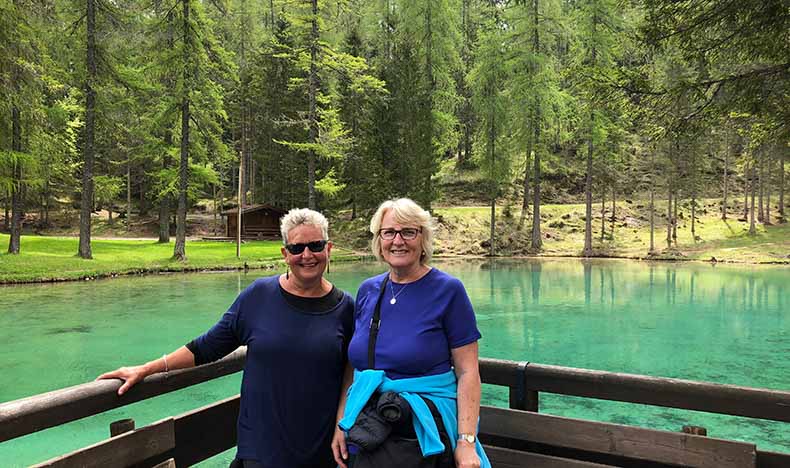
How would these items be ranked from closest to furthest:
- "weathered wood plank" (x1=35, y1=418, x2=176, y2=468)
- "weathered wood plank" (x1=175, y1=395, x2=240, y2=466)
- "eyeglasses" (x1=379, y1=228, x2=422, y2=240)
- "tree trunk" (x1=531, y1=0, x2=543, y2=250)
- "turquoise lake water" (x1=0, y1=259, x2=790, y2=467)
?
"weathered wood plank" (x1=35, y1=418, x2=176, y2=468) < "eyeglasses" (x1=379, y1=228, x2=422, y2=240) < "weathered wood plank" (x1=175, y1=395, x2=240, y2=466) < "turquoise lake water" (x1=0, y1=259, x2=790, y2=467) < "tree trunk" (x1=531, y1=0, x2=543, y2=250)

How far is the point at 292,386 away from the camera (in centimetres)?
240

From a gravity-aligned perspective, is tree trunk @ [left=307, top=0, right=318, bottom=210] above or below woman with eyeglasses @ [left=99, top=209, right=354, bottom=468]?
above

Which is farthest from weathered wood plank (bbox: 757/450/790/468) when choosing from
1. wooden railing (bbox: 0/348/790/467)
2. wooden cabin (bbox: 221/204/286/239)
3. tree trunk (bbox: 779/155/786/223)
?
tree trunk (bbox: 779/155/786/223)

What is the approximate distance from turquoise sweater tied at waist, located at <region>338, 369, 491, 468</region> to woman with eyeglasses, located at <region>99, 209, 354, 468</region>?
0.26m

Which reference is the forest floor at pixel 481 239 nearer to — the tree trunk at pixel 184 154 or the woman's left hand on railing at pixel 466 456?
the tree trunk at pixel 184 154

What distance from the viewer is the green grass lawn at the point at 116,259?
20.9 meters

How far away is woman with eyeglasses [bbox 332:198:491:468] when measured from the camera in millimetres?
2076

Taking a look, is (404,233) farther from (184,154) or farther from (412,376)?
(184,154)

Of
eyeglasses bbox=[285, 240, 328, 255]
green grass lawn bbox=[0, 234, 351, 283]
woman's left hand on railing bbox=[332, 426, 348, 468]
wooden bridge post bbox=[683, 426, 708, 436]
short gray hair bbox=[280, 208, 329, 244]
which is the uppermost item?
short gray hair bbox=[280, 208, 329, 244]

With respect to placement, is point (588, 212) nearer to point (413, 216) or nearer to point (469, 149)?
point (469, 149)

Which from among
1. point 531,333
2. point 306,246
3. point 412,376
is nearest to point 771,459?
point 412,376

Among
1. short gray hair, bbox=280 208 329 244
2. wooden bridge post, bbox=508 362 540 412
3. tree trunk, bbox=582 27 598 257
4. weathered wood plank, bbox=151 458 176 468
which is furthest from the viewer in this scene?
tree trunk, bbox=582 27 598 257

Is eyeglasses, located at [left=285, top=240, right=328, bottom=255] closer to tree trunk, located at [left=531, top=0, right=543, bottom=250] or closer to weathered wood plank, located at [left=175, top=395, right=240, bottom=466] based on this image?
weathered wood plank, located at [left=175, top=395, right=240, bottom=466]

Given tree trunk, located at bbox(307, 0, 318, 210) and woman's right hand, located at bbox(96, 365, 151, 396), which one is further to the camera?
tree trunk, located at bbox(307, 0, 318, 210)
